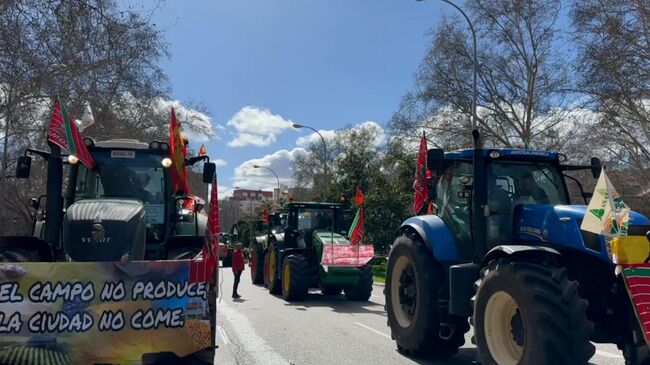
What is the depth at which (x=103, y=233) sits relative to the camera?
20.7ft

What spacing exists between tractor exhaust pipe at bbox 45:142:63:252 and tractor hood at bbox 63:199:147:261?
582 millimetres

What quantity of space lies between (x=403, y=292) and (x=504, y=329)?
2416mm

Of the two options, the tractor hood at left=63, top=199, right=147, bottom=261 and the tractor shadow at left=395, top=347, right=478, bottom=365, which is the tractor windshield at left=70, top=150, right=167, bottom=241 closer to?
the tractor hood at left=63, top=199, right=147, bottom=261

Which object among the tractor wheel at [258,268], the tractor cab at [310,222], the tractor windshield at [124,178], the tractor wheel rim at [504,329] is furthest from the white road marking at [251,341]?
the tractor wheel at [258,268]

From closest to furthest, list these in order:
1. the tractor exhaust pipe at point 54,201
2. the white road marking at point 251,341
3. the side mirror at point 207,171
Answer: the tractor exhaust pipe at point 54,201, the white road marking at point 251,341, the side mirror at point 207,171

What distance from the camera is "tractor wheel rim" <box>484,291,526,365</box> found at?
5.62 meters

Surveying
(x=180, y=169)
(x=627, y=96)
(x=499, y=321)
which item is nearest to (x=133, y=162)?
(x=180, y=169)

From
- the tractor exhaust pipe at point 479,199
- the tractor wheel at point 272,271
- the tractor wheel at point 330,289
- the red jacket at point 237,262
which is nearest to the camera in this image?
the tractor exhaust pipe at point 479,199

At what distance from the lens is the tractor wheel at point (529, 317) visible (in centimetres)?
501

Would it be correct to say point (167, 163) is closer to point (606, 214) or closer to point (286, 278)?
point (606, 214)

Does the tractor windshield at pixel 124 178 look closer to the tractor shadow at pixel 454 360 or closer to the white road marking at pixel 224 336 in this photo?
the white road marking at pixel 224 336

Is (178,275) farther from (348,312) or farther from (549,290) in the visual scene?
(348,312)

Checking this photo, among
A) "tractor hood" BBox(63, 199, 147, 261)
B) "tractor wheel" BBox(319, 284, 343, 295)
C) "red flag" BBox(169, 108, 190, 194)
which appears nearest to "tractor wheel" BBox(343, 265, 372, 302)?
"tractor wheel" BBox(319, 284, 343, 295)

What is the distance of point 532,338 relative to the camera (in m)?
5.14
